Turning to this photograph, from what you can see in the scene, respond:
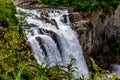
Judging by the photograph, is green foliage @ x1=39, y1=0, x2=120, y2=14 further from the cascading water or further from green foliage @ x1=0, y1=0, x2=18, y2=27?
green foliage @ x1=0, y1=0, x2=18, y2=27

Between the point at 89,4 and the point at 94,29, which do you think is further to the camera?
the point at 89,4

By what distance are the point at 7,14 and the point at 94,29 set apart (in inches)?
277

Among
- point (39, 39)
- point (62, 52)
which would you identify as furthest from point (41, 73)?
point (62, 52)

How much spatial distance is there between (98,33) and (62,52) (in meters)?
3.73

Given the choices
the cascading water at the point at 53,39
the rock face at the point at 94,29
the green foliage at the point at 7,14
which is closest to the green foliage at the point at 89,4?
the rock face at the point at 94,29

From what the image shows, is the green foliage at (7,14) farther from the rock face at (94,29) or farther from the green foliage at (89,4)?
the green foliage at (89,4)

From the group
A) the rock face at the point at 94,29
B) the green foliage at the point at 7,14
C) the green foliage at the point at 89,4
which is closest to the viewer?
the green foliage at the point at 7,14

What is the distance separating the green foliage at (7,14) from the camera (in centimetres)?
1113

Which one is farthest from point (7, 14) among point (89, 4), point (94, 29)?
point (89, 4)

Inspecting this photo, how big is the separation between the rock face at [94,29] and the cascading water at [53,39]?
491 millimetres

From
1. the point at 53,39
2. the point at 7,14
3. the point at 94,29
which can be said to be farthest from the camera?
the point at 94,29

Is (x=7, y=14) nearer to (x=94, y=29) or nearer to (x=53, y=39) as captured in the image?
(x=53, y=39)

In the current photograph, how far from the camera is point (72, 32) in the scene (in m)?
16.4

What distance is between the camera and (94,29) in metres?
17.5
